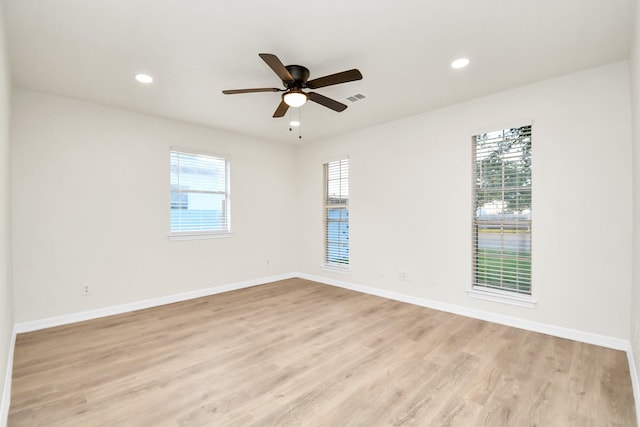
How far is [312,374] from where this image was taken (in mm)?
2465

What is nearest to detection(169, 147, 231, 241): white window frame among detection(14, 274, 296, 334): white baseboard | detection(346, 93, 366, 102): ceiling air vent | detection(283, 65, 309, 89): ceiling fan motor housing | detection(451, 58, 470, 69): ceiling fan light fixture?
detection(14, 274, 296, 334): white baseboard

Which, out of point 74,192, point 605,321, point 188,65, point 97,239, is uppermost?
Result: point 188,65

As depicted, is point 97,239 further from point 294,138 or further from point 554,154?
point 554,154

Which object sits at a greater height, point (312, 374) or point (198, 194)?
point (198, 194)

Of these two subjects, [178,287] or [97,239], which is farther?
[178,287]

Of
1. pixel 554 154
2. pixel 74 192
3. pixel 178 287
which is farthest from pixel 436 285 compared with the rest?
pixel 74 192

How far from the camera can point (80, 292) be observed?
375 centimetres

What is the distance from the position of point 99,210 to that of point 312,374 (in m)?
3.41

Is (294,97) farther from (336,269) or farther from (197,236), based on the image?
(336,269)

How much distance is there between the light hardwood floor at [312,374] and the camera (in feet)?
6.43

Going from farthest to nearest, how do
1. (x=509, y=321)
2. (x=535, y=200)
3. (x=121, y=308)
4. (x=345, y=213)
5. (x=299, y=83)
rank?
1. (x=345, y=213)
2. (x=121, y=308)
3. (x=509, y=321)
4. (x=535, y=200)
5. (x=299, y=83)

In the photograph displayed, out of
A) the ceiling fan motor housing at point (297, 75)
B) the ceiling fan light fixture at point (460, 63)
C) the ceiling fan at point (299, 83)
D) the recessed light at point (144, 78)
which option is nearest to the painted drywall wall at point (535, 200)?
the ceiling fan light fixture at point (460, 63)

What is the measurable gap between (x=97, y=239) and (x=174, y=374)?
2398mm

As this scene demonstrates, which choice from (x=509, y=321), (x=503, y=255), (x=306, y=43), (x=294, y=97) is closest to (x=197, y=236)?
(x=294, y=97)
